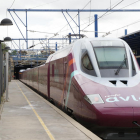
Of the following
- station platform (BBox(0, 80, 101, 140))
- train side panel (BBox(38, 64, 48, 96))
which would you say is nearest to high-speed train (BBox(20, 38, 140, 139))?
station platform (BBox(0, 80, 101, 140))

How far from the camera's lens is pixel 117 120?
8469 mm

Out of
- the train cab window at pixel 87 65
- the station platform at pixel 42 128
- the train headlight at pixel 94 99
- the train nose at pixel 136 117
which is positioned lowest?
the station platform at pixel 42 128

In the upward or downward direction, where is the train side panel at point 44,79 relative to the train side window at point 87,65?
downward

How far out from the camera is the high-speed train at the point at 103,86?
8.53 meters

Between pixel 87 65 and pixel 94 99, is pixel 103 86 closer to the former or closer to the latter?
pixel 94 99

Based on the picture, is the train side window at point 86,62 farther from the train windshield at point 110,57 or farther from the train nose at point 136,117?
the train nose at point 136,117

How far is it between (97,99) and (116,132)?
101cm

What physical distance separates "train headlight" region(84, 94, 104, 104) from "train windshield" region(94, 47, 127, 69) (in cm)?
141

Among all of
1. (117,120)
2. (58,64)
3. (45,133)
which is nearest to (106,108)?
(117,120)

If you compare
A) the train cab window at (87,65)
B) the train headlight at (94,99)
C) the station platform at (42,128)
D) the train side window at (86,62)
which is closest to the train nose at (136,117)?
the train headlight at (94,99)

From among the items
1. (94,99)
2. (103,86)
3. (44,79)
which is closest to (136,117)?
(94,99)

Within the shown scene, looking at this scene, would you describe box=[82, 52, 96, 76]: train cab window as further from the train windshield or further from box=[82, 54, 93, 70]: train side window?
the train windshield

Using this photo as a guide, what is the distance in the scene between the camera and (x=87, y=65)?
10391 millimetres

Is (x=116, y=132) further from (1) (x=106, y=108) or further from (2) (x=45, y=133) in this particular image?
(2) (x=45, y=133)
